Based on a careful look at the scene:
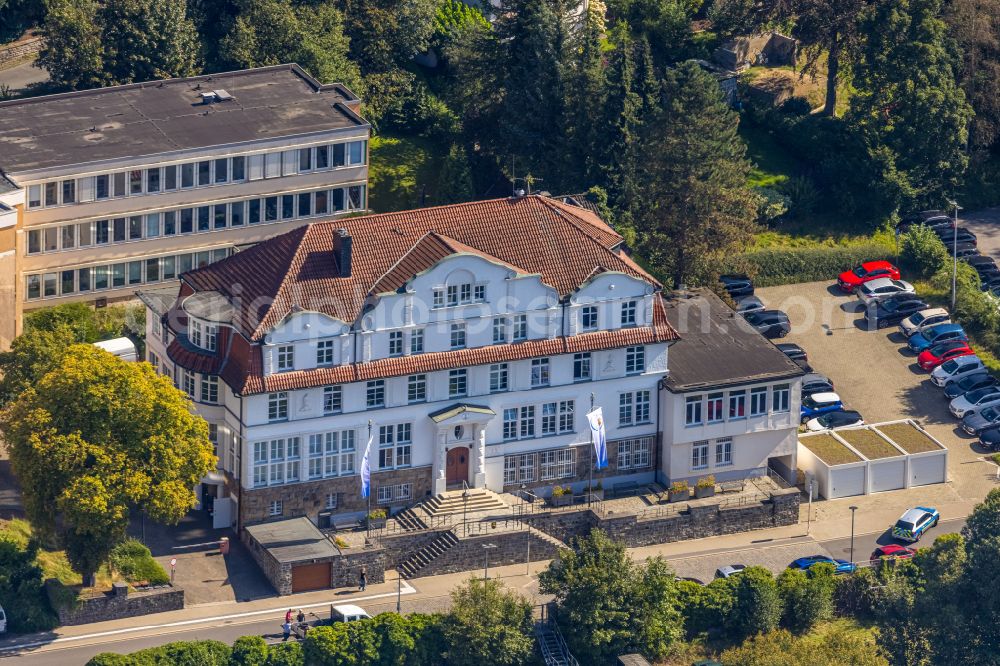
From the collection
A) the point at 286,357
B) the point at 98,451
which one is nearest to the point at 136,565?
the point at 98,451

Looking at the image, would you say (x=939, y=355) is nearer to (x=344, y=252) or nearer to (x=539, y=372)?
(x=539, y=372)

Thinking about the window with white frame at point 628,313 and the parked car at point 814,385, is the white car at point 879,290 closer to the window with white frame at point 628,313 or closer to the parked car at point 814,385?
the parked car at point 814,385

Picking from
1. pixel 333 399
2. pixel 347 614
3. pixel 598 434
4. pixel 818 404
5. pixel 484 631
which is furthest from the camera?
pixel 818 404

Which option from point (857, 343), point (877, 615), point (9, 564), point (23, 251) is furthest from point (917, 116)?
point (9, 564)

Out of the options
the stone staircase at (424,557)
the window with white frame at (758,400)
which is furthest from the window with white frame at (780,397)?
the stone staircase at (424,557)

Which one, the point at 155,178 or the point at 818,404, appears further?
the point at 818,404

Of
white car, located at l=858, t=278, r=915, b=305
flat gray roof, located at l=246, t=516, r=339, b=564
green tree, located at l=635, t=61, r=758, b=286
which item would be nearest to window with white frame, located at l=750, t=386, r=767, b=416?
green tree, located at l=635, t=61, r=758, b=286

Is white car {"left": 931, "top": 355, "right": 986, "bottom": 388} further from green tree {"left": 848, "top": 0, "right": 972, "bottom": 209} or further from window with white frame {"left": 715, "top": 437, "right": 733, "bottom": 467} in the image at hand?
window with white frame {"left": 715, "top": 437, "right": 733, "bottom": 467}
